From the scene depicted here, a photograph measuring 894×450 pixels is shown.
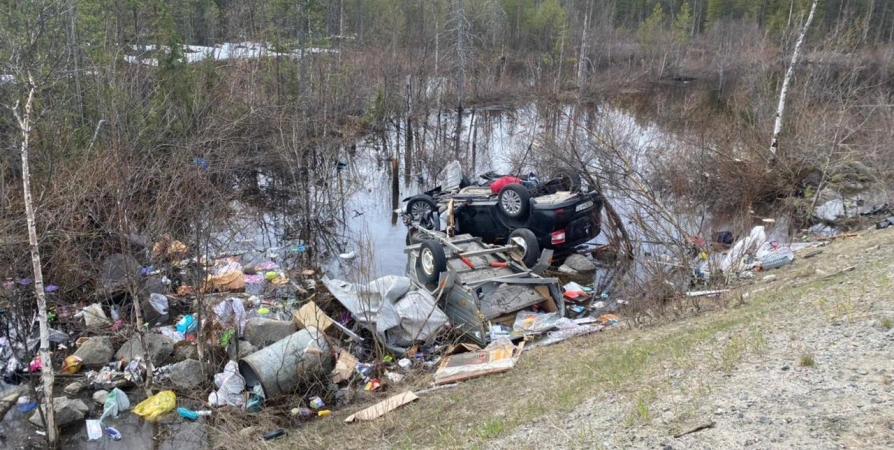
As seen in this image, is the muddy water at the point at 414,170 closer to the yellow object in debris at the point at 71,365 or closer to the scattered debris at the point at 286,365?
the scattered debris at the point at 286,365

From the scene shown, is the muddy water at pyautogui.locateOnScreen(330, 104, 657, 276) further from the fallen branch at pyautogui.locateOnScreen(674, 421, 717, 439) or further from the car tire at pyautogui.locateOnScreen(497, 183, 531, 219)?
the fallen branch at pyautogui.locateOnScreen(674, 421, 717, 439)

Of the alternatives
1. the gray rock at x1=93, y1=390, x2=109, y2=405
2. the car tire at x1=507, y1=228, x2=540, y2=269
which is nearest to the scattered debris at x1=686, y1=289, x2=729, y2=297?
the car tire at x1=507, y1=228, x2=540, y2=269

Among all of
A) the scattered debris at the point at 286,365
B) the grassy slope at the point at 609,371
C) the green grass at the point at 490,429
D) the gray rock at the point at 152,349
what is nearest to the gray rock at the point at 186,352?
the gray rock at the point at 152,349

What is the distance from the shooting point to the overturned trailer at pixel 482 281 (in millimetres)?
9500

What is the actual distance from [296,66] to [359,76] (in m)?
5.20

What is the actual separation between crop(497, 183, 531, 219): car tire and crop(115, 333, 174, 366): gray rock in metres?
6.58

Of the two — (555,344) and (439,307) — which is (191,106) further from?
(555,344)

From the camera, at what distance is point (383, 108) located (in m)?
26.3

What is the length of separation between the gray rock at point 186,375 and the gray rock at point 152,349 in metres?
0.49

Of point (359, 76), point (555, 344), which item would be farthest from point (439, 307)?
point (359, 76)

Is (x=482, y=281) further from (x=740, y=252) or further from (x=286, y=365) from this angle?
(x=740, y=252)

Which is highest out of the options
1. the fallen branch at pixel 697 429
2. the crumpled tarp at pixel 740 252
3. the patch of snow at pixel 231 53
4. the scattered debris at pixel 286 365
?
the patch of snow at pixel 231 53

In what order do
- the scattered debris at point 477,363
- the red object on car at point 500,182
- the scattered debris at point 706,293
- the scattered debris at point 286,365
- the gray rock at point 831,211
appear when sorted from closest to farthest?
the scattered debris at point 477,363 < the scattered debris at point 286,365 < the scattered debris at point 706,293 < the red object on car at point 500,182 < the gray rock at point 831,211

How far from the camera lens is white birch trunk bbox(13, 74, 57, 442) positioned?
6.36 metres
